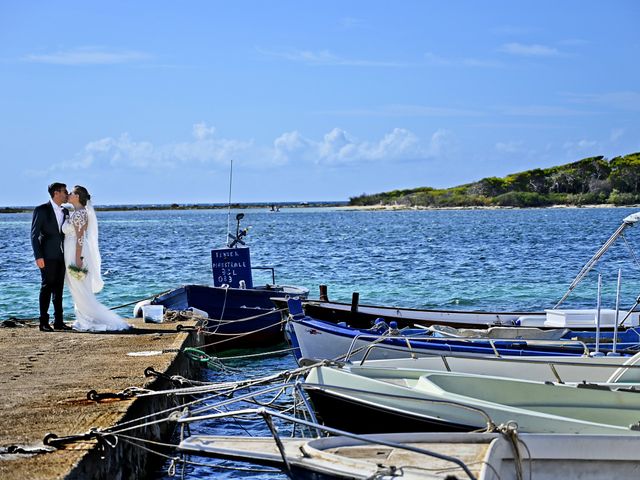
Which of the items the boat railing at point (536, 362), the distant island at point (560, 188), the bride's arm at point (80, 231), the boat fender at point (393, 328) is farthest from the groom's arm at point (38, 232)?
the distant island at point (560, 188)

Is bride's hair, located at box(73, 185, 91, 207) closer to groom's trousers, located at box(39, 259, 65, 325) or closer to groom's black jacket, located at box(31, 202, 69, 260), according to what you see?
groom's black jacket, located at box(31, 202, 69, 260)

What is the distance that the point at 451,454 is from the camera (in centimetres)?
646

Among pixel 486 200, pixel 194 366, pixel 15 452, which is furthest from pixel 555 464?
pixel 486 200

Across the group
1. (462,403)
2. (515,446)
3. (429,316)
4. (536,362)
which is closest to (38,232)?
(429,316)

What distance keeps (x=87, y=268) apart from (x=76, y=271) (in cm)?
16

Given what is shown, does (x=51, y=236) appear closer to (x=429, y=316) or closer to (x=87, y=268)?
(x=87, y=268)

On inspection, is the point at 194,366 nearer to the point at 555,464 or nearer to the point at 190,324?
the point at 190,324

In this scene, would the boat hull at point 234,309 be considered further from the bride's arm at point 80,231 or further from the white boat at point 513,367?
the white boat at point 513,367

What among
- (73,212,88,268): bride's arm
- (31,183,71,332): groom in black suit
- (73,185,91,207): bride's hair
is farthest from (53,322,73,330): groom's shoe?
(73,185,91,207): bride's hair

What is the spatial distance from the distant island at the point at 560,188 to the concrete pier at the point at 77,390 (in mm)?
131645

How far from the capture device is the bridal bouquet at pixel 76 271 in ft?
44.3

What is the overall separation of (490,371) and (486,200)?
153m

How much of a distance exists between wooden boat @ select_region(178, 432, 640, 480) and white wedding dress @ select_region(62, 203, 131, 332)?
24.3 ft

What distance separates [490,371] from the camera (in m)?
9.75
